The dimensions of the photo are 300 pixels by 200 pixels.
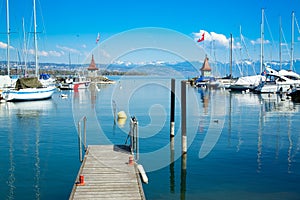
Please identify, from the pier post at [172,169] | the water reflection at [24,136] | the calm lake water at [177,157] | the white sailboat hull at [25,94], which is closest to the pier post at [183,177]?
the calm lake water at [177,157]

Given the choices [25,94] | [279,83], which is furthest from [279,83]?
[25,94]

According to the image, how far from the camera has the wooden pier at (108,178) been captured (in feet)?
43.3

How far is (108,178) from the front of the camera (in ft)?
49.1

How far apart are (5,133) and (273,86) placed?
65.9 m

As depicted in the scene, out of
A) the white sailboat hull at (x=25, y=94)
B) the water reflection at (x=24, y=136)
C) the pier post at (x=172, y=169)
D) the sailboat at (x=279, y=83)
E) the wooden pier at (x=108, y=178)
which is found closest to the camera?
the wooden pier at (x=108, y=178)

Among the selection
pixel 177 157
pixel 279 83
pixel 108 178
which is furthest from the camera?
pixel 279 83

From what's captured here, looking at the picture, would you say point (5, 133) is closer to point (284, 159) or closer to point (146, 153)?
point (146, 153)

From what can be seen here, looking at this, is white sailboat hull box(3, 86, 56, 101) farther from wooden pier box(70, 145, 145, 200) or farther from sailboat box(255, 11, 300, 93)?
sailboat box(255, 11, 300, 93)

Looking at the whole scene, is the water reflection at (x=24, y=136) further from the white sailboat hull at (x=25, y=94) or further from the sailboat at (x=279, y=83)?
the sailboat at (x=279, y=83)

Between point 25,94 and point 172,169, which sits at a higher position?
point 25,94

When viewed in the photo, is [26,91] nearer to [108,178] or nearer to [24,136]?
[24,136]

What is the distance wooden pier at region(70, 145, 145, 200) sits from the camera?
13.2 m

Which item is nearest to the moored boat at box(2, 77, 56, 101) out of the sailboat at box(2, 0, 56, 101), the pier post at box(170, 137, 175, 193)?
the sailboat at box(2, 0, 56, 101)

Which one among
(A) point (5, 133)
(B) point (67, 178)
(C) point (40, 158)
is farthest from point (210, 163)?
(A) point (5, 133)
